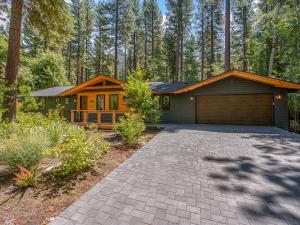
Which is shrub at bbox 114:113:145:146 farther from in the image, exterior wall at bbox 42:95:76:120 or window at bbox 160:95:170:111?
exterior wall at bbox 42:95:76:120

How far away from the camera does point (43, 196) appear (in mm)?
3053

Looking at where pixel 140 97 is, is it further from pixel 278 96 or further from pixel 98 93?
pixel 278 96

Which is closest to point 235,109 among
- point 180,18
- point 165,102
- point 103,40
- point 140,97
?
point 165,102

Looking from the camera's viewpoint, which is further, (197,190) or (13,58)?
(13,58)

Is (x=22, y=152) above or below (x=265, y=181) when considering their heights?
above

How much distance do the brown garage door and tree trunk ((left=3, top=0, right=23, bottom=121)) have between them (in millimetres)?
10018

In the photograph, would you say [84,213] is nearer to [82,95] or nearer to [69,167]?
[69,167]

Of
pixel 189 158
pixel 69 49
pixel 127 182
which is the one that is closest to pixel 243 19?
pixel 189 158

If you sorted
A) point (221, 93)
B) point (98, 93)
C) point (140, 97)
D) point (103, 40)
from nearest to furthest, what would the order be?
point (140, 97) < point (221, 93) < point (98, 93) < point (103, 40)

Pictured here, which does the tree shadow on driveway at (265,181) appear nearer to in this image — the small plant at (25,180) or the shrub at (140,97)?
the small plant at (25,180)

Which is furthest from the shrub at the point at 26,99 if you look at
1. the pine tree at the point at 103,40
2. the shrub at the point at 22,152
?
the shrub at the point at 22,152

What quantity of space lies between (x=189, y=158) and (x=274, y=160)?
224cm

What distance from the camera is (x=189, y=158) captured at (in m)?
4.85

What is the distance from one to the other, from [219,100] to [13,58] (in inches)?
438
